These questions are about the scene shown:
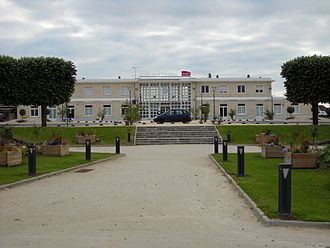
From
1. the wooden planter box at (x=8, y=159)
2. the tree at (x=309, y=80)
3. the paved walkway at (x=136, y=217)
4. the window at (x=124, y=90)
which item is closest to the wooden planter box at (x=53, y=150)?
the wooden planter box at (x=8, y=159)

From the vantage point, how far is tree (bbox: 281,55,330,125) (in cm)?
3412

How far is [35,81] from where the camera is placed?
35469mm

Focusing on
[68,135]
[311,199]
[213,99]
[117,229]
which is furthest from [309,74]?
[117,229]

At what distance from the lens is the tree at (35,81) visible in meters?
34.8

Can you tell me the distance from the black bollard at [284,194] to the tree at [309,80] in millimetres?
29372

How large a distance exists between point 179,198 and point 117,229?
9.00ft

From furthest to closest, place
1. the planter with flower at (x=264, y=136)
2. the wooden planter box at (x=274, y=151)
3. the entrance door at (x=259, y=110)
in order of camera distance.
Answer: the entrance door at (x=259, y=110), the planter with flower at (x=264, y=136), the wooden planter box at (x=274, y=151)

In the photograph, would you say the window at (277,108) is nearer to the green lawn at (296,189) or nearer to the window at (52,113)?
the window at (52,113)

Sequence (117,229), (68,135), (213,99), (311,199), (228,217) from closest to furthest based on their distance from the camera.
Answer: (117,229) < (228,217) < (311,199) < (68,135) < (213,99)

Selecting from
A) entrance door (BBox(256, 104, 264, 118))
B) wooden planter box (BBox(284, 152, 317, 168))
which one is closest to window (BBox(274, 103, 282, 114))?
entrance door (BBox(256, 104, 264, 118))

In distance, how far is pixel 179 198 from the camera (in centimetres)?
858

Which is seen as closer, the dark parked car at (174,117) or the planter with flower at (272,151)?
the planter with flower at (272,151)

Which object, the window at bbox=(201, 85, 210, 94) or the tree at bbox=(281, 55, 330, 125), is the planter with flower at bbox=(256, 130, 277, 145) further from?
the window at bbox=(201, 85, 210, 94)

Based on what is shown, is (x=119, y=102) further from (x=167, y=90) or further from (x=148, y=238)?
(x=148, y=238)
